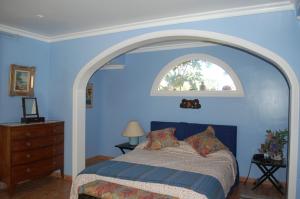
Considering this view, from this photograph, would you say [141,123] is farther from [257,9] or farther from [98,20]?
[257,9]

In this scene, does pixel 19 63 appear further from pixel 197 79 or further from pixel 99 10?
pixel 197 79

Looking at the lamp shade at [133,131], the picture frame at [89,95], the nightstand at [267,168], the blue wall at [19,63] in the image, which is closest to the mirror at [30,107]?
the blue wall at [19,63]

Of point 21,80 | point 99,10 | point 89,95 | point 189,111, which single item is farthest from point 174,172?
point 89,95

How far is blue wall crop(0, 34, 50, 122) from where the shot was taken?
4145 millimetres

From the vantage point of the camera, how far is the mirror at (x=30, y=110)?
4.26 metres

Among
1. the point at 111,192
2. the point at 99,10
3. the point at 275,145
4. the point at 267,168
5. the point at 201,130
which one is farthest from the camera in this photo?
the point at 201,130

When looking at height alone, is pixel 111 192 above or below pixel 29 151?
below

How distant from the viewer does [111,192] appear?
2.75m

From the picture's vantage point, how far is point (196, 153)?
13.9ft

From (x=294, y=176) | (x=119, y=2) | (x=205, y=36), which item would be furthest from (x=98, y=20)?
(x=294, y=176)

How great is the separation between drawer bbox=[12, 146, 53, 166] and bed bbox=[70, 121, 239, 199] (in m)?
1.23

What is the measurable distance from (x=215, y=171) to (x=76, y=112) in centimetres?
267

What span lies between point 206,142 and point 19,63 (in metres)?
3.67

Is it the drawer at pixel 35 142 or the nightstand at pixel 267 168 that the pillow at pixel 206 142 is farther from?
the drawer at pixel 35 142
